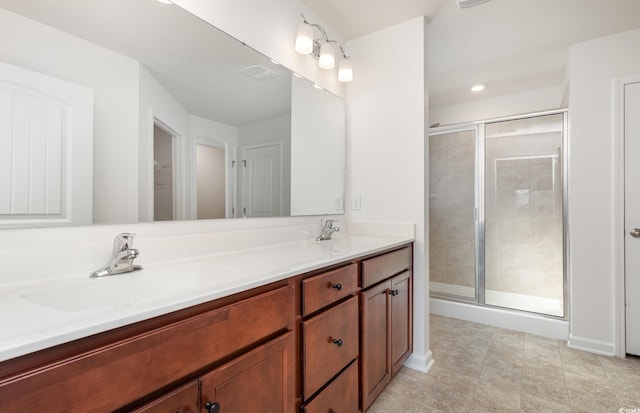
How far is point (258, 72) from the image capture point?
1631 mm

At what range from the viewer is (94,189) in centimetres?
103

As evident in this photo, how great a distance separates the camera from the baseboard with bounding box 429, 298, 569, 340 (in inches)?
97.3

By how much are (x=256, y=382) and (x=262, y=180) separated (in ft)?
3.42

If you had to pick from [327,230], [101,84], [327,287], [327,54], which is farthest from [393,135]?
[101,84]

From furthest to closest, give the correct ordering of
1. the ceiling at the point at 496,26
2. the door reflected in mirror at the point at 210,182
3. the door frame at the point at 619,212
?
the door frame at the point at 619,212 < the ceiling at the point at 496,26 < the door reflected in mirror at the point at 210,182

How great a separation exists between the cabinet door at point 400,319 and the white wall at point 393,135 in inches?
4.5

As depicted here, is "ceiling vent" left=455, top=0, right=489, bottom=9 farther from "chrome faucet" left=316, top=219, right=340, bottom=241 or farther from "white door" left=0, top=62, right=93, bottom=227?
"white door" left=0, top=62, right=93, bottom=227

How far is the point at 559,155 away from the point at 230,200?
2.95 meters

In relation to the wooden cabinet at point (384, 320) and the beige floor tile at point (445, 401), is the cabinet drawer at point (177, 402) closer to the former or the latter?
the wooden cabinet at point (384, 320)

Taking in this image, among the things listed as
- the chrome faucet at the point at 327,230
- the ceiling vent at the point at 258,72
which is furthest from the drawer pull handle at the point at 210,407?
the ceiling vent at the point at 258,72

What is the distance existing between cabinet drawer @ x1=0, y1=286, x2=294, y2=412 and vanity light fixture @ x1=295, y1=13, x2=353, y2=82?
1.49m

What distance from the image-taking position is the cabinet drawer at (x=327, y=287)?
1089 mm

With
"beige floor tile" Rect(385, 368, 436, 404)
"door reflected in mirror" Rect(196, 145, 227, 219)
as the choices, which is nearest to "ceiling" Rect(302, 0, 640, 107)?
"door reflected in mirror" Rect(196, 145, 227, 219)

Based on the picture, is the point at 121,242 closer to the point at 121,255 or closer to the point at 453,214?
the point at 121,255
